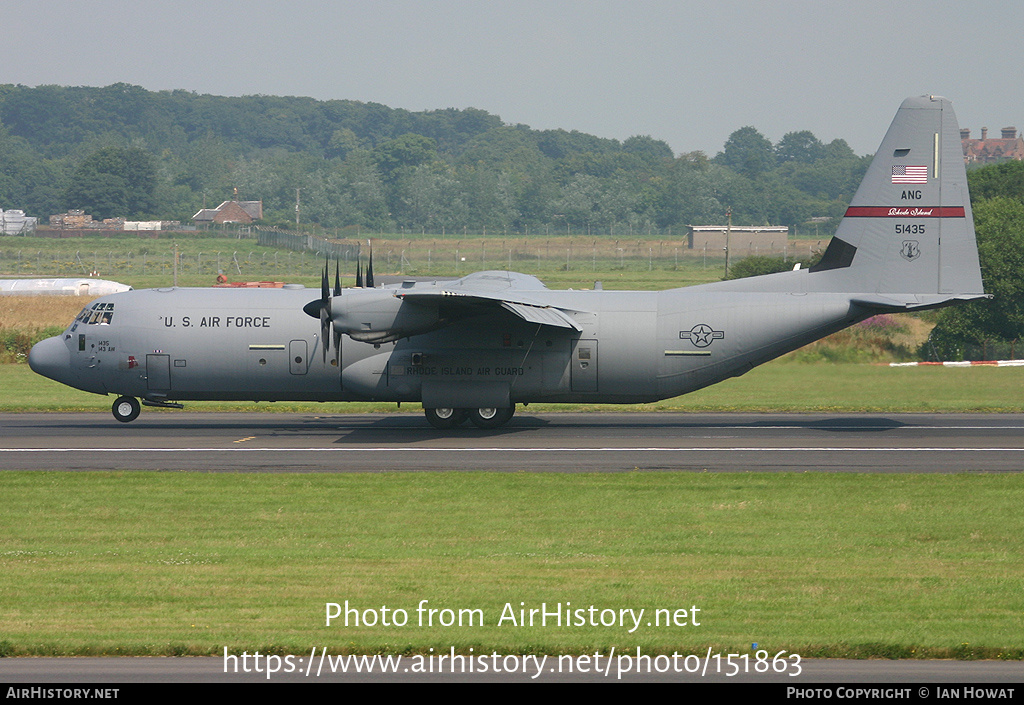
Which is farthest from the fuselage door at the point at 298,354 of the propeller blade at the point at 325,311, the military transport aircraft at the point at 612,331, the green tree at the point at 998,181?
the green tree at the point at 998,181

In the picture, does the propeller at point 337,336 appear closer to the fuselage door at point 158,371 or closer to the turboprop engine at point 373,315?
the turboprop engine at point 373,315

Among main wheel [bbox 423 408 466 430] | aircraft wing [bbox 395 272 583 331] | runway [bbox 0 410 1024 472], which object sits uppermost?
aircraft wing [bbox 395 272 583 331]

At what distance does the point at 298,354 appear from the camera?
31141mm

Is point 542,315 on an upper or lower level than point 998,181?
lower

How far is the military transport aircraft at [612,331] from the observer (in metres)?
30.7

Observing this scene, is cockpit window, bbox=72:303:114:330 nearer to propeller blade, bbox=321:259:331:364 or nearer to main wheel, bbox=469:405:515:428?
propeller blade, bbox=321:259:331:364

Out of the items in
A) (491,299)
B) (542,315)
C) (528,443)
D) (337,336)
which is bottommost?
(528,443)

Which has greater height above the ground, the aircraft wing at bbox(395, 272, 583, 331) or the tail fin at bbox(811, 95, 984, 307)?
the tail fin at bbox(811, 95, 984, 307)

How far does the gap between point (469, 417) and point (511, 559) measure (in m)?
15.8

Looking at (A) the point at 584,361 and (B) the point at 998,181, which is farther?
(B) the point at 998,181

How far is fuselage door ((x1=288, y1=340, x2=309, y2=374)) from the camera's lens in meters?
31.1

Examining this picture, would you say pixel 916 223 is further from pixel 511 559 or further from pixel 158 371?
pixel 158 371

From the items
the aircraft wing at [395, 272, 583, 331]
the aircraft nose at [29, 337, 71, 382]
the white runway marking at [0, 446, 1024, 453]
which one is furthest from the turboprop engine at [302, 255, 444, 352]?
the aircraft nose at [29, 337, 71, 382]

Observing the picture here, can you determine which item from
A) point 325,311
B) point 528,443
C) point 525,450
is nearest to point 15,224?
point 325,311
